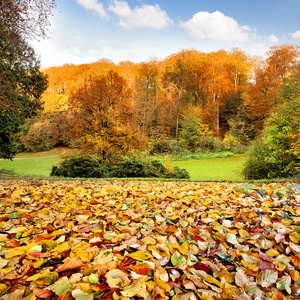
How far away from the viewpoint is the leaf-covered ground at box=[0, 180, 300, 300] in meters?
1.16

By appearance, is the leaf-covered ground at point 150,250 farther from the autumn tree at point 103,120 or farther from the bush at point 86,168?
the autumn tree at point 103,120

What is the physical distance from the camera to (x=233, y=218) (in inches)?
88.8

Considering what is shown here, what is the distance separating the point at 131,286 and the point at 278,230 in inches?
57.3

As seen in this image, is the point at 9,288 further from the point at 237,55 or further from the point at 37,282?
the point at 237,55

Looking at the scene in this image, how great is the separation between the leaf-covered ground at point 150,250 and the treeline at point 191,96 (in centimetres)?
1882

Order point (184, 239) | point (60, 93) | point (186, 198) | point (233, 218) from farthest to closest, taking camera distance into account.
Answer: point (60, 93) → point (186, 198) → point (233, 218) → point (184, 239)

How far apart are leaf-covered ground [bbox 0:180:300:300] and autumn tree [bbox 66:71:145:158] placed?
8791 mm

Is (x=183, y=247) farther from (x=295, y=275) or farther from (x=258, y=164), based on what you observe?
(x=258, y=164)

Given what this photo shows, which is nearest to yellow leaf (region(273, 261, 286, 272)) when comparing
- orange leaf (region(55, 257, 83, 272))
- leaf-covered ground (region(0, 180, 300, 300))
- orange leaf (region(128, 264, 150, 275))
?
leaf-covered ground (region(0, 180, 300, 300))

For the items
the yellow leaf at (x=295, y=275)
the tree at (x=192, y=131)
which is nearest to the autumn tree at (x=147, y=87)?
the tree at (x=192, y=131)

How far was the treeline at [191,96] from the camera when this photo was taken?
23.0 m

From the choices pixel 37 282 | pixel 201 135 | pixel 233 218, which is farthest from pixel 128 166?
pixel 201 135

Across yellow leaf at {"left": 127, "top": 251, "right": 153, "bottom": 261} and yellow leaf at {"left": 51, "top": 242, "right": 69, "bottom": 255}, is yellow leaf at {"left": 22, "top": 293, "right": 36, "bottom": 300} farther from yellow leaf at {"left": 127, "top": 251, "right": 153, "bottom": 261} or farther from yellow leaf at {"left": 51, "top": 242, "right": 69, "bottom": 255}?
yellow leaf at {"left": 127, "top": 251, "right": 153, "bottom": 261}

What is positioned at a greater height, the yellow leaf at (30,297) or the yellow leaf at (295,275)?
the yellow leaf at (30,297)
